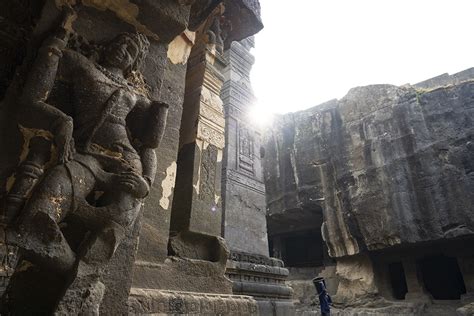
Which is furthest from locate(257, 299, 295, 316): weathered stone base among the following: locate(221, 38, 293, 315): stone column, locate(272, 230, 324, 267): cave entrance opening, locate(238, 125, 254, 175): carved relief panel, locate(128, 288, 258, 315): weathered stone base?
locate(272, 230, 324, 267): cave entrance opening

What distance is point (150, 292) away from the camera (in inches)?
68.6

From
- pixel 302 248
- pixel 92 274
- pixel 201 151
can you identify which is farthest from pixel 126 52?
pixel 302 248

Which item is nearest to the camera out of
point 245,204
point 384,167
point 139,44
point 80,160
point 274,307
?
point 80,160

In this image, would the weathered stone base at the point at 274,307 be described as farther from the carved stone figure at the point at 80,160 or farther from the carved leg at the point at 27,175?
the carved leg at the point at 27,175

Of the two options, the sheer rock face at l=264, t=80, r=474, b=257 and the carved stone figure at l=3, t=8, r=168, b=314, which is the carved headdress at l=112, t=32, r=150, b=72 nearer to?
the carved stone figure at l=3, t=8, r=168, b=314

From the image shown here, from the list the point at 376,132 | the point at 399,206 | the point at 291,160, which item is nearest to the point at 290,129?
the point at 291,160

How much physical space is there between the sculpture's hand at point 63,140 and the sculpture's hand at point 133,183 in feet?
0.80

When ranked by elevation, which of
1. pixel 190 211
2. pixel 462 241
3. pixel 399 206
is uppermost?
pixel 399 206

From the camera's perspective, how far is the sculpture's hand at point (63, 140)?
1.40 m

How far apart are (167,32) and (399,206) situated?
10.1 m

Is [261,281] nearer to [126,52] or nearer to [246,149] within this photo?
[246,149]

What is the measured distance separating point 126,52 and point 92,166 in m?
0.77

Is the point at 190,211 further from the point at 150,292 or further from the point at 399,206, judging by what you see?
the point at 399,206

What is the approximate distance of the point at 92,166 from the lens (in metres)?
1.50
